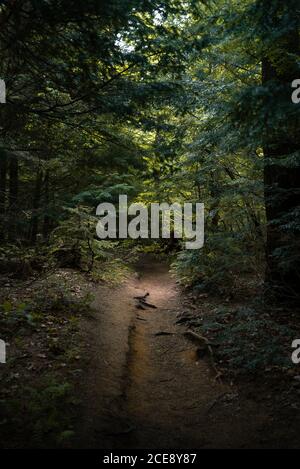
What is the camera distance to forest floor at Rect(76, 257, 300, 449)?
5.38 metres

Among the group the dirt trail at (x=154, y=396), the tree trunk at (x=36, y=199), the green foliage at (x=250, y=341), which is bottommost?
the dirt trail at (x=154, y=396)

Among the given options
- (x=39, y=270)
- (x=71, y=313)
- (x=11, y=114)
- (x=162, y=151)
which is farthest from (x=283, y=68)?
(x=39, y=270)

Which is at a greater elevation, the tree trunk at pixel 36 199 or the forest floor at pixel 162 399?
the tree trunk at pixel 36 199

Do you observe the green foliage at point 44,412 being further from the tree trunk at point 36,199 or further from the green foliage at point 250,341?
the tree trunk at point 36,199

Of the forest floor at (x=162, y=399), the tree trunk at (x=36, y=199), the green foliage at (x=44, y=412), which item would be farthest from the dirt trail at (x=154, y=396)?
the tree trunk at (x=36, y=199)

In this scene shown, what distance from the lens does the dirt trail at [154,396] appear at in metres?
5.46

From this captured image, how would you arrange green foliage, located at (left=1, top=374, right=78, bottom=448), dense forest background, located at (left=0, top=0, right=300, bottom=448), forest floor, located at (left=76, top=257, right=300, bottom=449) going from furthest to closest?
dense forest background, located at (left=0, top=0, right=300, bottom=448) < forest floor, located at (left=76, top=257, right=300, bottom=449) < green foliage, located at (left=1, top=374, right=78, bottom=448)

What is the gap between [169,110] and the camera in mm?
9773

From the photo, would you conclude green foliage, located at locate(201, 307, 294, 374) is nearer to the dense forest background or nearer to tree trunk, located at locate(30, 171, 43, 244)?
the dense forest background

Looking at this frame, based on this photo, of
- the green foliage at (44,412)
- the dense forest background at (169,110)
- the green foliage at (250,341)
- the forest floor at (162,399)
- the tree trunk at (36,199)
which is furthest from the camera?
the tree trunk at (36,199)

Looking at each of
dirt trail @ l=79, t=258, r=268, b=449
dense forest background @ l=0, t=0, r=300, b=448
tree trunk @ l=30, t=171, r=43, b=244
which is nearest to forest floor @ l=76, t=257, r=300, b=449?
dirt trail @ l=79, t=258, r=268, b=449

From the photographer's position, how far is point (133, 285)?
15.7 metres

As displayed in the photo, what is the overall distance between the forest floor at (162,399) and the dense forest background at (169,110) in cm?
216

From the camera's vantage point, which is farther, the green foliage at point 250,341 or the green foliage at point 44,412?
the green foliage at point 250,341
